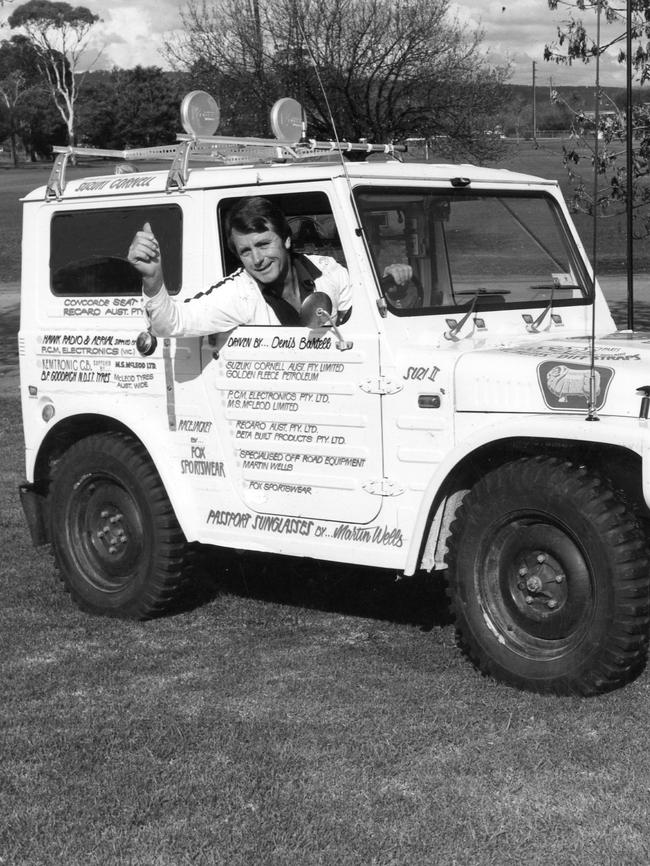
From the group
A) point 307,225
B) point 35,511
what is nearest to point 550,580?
point 307,225

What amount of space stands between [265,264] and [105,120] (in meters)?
67.7

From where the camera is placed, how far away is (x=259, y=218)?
564 centimetres

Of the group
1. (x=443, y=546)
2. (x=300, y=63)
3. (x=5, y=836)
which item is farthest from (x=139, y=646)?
(x=300, y=63)

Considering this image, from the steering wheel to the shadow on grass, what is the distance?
5.22ft

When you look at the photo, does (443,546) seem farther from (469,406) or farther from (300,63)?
(300,63)

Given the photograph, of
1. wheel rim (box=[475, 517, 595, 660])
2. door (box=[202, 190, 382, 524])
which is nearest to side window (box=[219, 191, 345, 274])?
door (box=[202, 190, 382, 524])

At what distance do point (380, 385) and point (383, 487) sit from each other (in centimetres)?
41

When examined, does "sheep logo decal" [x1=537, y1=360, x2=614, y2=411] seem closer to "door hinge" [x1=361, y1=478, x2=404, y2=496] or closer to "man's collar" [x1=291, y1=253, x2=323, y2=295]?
"door hinge" [x1=361, y1=478, x2=404, y2=496]

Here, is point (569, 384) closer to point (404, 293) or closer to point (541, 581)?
point (541, 581)

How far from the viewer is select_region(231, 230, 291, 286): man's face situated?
5.65 meters

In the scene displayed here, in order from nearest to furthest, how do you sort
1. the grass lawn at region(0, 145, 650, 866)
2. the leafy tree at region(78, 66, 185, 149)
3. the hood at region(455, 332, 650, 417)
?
the grass lawn at region(0, 145, 650, 866)
the hood at region(455, 332, 650, 417)
the leafy tree at region(78, 66, 185, 149)

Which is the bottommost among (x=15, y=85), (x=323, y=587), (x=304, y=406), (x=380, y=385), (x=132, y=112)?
(x=323, y=587)

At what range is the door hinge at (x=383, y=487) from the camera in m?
5.30

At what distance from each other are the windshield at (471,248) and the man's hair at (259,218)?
0.39 metres
